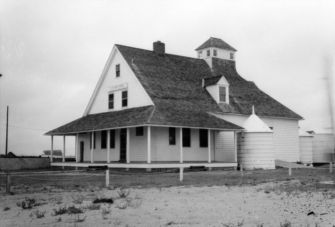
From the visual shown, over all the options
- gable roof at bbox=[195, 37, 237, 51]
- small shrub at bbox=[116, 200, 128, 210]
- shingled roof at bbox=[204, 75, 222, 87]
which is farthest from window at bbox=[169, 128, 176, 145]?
small shrub at bbox=[116, 200, 128, 210]

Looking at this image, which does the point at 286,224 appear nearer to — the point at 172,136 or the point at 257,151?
the point at 172,136

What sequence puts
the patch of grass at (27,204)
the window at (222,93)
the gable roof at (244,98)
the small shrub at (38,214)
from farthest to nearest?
the gable roof at (244,98), the window at (222,93), the patch of grass at (27,204), the small shrub at (38,214)

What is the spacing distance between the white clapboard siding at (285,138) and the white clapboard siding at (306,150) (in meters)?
1.50

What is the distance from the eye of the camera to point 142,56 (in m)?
39.0

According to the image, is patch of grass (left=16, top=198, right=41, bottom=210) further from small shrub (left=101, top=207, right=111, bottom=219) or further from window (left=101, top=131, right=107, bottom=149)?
window (left=101, top=131, right=107, bottom=149)

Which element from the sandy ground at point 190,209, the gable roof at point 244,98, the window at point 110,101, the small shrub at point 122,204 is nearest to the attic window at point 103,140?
the window at point 110,101

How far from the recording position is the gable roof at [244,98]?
39.7m

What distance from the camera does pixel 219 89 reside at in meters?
38.9

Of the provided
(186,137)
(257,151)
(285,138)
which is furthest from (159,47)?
(285,138)

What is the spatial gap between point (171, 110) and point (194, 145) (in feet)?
13.5

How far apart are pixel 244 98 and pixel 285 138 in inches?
206

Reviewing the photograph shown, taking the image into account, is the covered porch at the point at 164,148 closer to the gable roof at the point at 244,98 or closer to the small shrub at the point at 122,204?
the gable roof at the point at 244,98

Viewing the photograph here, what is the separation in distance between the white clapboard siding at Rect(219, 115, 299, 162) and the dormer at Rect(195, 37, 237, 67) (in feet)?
26.7

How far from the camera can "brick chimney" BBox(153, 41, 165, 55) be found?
1630 inches
